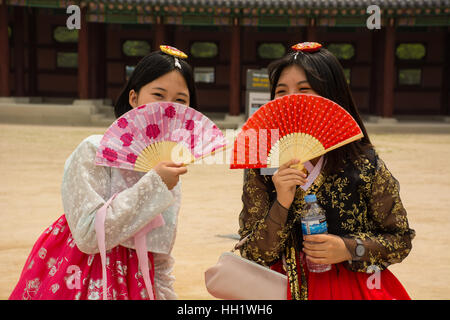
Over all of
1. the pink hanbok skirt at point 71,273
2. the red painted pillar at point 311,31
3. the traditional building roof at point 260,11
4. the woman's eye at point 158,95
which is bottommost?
the pink hanbok skirt at point 71,273

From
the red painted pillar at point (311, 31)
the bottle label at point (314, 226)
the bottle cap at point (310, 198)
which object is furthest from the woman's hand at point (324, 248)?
the red painted pillar at point (311, 31)

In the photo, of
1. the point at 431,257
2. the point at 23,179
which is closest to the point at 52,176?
the point at 23,179

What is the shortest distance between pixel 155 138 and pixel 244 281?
0.57m

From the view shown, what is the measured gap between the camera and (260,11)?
16859mm

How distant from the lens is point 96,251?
184 centimetres

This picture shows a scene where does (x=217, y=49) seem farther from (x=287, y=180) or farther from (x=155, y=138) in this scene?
(x=287, y=180)

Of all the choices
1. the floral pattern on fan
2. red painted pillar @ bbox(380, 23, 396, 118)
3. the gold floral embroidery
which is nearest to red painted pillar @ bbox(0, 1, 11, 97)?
red painted pillar @ bbox(380, 23, 396, 118)

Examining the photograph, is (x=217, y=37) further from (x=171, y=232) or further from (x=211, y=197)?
(x=171, y=232)

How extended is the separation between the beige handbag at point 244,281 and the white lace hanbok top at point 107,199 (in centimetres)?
28

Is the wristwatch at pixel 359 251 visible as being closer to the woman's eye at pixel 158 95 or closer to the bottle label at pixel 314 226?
the bottle label at pixel 314 226

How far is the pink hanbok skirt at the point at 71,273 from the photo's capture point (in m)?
1.88

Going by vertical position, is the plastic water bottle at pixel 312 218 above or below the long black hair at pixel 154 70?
below

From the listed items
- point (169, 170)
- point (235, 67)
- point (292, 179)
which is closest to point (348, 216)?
point (292, 179)

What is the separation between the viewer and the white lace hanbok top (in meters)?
1.82
